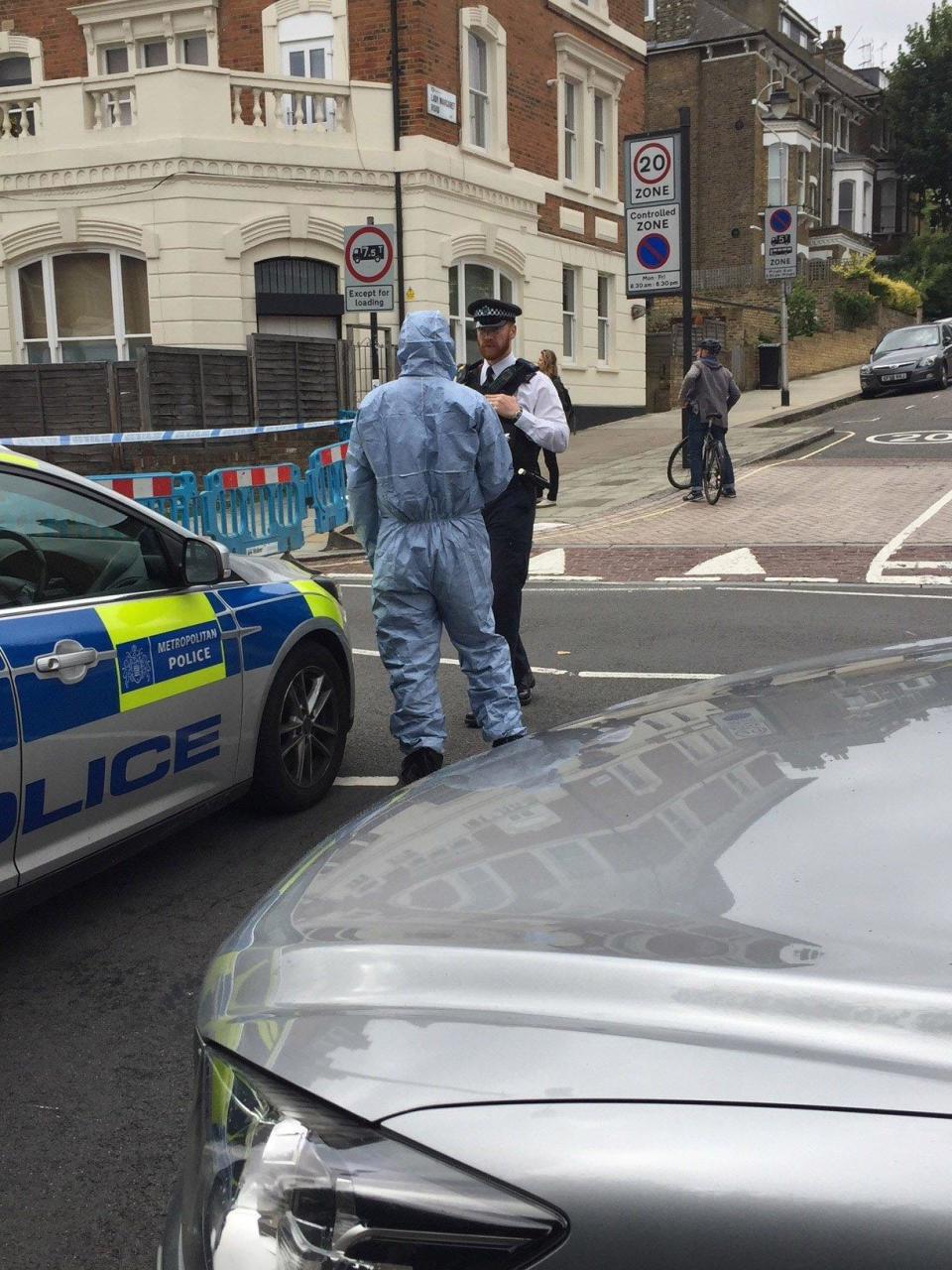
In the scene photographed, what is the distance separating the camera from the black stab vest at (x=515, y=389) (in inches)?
241

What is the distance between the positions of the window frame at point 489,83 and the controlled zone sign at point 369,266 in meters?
9.76

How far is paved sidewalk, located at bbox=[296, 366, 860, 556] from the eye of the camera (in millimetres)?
15812

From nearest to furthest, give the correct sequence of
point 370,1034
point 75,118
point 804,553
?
point 370,1034 < point 804,553 < point 75,118

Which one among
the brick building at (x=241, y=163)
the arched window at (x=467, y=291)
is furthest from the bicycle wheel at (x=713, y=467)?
the arched window at (x=467, y=291)

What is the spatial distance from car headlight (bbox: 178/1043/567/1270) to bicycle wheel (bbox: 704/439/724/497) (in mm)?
14808

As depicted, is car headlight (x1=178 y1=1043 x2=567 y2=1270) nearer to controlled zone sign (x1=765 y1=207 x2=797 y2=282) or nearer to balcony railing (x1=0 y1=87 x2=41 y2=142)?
balcony railing (x1=0 y1=87 x2=41 y2=142)

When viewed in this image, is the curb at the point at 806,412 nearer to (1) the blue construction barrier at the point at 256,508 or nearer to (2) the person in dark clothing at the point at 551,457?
(2) the person in dark clothing at the point at 551,457

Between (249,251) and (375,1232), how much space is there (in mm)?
20658

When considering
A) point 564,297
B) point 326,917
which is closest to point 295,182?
point 564,297

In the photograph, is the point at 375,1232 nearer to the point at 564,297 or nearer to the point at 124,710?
the point at 124,710

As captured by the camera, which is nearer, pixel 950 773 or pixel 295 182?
pixel 950 773

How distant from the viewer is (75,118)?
800 inches

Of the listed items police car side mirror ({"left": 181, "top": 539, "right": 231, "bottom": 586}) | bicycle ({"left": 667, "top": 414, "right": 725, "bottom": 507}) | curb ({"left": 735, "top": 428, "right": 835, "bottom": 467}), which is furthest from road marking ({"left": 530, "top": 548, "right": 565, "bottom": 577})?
police car side mirror ({"left": 181, "top": 539, "right": 231, "bottom": 586})

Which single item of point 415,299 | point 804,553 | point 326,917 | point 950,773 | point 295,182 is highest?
point 295,182
